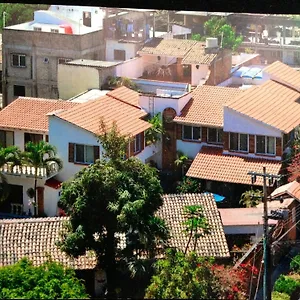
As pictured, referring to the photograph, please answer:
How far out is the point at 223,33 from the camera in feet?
33.4

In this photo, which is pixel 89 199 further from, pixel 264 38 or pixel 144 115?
pixel 264 38

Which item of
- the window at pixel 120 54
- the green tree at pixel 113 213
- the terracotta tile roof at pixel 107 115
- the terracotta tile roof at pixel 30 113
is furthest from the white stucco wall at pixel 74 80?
the green tree at pixel 113 213

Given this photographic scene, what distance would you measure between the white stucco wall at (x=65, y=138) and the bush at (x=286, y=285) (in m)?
1.98

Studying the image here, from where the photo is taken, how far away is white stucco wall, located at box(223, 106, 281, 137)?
6609 millimetres

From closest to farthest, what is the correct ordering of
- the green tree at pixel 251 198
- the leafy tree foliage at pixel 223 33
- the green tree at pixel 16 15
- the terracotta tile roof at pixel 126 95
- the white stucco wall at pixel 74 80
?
1. the green tree at pixel 251 198
2. the terracotta tile roof at pixel 126 95
3. the white stucco wall at pixel 74 80
4. the green tree at pixel 16 15
5. the leafy tree foliage at pixel 223 33

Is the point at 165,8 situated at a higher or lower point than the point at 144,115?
higher

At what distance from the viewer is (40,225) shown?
4797 millimetres

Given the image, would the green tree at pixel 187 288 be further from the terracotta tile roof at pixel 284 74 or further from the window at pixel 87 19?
the window at pixel 87 19

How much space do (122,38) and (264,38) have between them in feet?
8.53

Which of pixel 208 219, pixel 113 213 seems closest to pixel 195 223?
pixel 208 219

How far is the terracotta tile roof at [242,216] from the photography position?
5.36 metres

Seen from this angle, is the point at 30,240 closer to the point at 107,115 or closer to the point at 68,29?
the point at 107,115

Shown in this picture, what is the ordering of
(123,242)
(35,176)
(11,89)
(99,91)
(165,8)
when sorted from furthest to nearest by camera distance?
1. (11,89)
2. (99,91)
3. (35,176)
4. (123,242)
5. (165,8)

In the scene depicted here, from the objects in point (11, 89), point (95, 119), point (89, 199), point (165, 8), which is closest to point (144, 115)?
point (95, 119)
